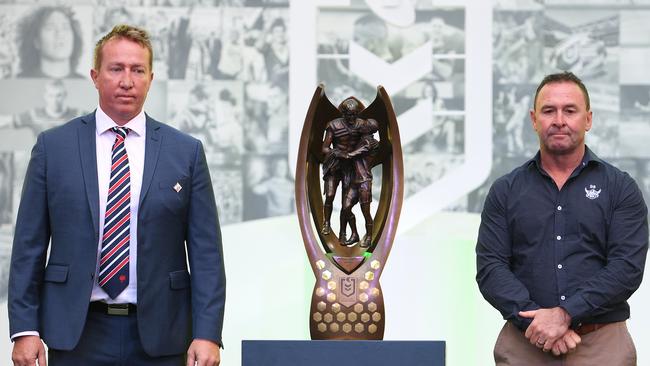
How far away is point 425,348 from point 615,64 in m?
2.05

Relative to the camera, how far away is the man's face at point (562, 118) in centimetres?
299

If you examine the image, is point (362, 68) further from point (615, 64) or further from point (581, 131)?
point (581, 131)

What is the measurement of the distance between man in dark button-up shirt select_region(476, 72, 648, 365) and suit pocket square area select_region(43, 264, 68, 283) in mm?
1088

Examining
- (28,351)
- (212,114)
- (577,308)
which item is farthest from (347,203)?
(212,114)

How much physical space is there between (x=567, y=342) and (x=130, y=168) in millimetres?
1187

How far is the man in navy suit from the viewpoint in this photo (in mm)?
2766

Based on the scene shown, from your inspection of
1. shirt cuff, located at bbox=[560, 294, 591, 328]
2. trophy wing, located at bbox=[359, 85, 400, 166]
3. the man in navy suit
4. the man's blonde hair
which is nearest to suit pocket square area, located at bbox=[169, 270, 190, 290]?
the man in navy suit

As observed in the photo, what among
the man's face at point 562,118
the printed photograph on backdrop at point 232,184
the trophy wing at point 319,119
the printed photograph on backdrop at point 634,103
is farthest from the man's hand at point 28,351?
the printed photograph on backdrop at point 634,103

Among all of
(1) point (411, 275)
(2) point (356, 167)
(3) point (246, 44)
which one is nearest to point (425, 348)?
(2) point (356, 167)

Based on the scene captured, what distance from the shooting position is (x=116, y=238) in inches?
110

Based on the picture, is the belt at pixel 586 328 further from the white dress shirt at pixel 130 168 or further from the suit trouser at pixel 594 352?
the white dress shirt at pixel 130 168

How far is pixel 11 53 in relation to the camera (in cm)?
473

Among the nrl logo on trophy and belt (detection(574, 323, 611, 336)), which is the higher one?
the nrl logo on trophy

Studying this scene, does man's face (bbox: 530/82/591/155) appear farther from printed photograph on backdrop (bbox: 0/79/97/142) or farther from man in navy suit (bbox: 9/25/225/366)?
printed photograph on backdrop (bbox: 0/79/97/142)
